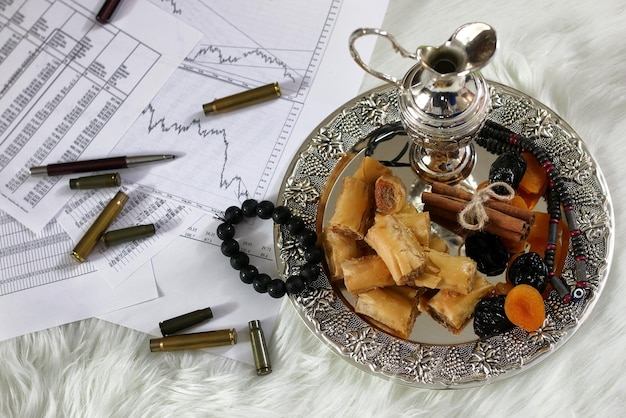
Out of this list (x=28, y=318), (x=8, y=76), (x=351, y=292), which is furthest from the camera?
(x=8, y=76)

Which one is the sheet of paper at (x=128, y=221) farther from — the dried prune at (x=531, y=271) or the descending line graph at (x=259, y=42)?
the dried prune at (x=531, y=271)

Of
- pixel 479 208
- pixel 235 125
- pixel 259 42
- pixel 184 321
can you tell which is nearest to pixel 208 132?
pixel 235 125

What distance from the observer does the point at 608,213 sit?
776 millimetres

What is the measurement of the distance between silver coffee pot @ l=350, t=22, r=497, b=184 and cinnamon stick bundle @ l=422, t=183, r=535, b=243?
7 centimetres

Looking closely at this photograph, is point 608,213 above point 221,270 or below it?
above

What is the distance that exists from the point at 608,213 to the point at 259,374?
452 mm

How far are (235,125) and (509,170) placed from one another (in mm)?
365

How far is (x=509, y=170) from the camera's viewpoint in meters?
0.78

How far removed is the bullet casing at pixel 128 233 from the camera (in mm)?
858

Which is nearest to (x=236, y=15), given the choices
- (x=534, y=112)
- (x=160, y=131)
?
(x=160, y=131)

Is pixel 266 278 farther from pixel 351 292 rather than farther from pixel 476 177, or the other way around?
pixel 476 177

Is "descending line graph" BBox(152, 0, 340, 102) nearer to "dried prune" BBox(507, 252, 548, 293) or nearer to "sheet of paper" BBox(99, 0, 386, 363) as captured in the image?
"sheet of paper" BBox(99, 0, 386, 363)

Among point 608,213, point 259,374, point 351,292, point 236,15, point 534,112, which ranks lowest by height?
point 259,374

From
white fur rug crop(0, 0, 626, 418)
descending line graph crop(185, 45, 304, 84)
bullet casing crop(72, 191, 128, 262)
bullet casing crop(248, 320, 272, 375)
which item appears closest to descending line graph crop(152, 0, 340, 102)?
descending line graph crop(185, 45, 304, 84)
